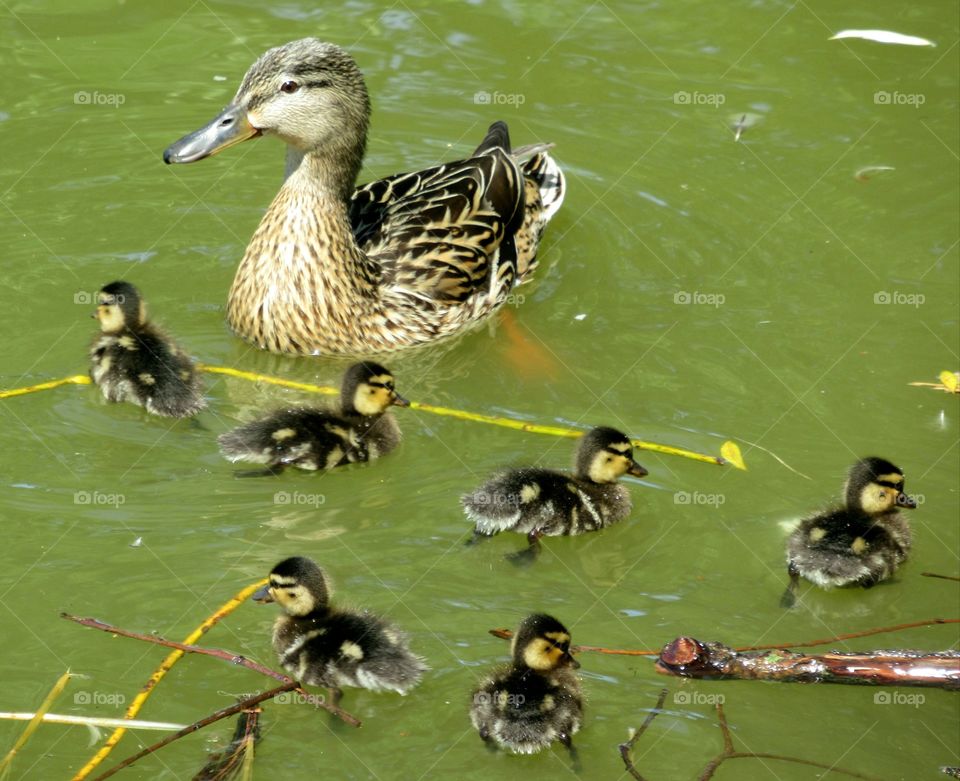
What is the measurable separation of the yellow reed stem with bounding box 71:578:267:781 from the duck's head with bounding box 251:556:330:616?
0.94ft

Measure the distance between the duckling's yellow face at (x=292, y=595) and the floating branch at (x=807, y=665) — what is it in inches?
47.1

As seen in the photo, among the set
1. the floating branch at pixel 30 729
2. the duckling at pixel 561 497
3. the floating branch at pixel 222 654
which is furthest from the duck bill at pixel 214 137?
the floating branch at pixel 30 729

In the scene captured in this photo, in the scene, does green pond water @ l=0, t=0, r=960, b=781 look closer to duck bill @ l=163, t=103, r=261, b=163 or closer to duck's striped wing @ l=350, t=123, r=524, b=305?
duck's striped wing @ l=350, t=123, r=524, b=305

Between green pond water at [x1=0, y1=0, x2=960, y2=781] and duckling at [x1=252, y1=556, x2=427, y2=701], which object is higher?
duckling at [x1=252, y1=556, x2=427, y2=701]

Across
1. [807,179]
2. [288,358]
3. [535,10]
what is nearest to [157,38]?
[535,10]

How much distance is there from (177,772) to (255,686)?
454 millimetres

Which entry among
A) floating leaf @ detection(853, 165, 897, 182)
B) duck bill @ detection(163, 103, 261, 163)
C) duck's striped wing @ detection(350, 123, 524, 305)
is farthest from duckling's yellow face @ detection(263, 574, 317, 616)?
floating leaf @ detection(853, 165, 897, 182)

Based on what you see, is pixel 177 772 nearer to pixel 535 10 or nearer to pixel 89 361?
pixel 89 361

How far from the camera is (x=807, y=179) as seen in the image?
853 cm

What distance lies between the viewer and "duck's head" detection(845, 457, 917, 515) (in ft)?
18.8

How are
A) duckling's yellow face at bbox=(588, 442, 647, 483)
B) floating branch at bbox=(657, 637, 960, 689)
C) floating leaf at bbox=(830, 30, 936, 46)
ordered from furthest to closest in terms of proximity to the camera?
1. floating leaf at bbox=(830, 30, 936, 46)
2. duckling's yellow face at bbox=(588, 442, 647, 483)
3. floating branch at bbox=(657, 637, 960, 689)

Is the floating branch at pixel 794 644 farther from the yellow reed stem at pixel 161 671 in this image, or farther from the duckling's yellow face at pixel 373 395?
the duckling's yellow face at pixel 373 395

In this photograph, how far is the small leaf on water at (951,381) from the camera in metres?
6.82

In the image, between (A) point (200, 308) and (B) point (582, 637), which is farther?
(A) point (200, 308)
